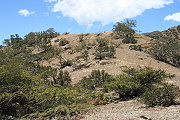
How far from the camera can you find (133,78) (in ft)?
48.0

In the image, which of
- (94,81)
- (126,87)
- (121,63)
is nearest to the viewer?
(126,87)

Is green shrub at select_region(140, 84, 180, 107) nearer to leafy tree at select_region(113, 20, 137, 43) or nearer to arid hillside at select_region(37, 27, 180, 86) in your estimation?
arid hillside at select_region(37, 27, 180, 86)

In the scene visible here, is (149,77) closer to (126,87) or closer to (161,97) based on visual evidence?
(126,87)

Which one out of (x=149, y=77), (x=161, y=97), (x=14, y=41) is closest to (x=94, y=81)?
(x=149, y=77)

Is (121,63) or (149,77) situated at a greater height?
(121,63)

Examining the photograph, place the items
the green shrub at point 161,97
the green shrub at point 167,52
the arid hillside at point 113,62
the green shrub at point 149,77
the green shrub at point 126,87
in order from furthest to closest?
the green shrub at point 167,52, the arid hillside at point 113,62, the green shrub at point 149,77, the green shrub at point 126,87, the green shrub at point 161,97

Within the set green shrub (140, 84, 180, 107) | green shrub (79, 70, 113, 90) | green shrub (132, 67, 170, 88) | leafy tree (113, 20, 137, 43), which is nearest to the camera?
green shrub (140, 84, 180, 107)

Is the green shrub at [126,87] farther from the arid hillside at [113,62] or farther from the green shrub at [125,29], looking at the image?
the green shrub at [125,29]

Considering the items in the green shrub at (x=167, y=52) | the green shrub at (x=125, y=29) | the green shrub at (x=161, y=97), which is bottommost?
the green shrub at (x=161, y=97)

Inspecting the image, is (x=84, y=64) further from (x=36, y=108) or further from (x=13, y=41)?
(x=13, y=41)

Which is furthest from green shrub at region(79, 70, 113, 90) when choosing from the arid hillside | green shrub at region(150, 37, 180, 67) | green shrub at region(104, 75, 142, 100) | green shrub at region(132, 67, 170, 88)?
green shrub at region(150, 37, 180, 67)

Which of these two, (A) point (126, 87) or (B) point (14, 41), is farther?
(B) point (14, 41)

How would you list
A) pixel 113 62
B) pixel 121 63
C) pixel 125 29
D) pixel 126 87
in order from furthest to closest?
pixel 125 29, pixel 113 62, pixel 121 63, pixel 126 87

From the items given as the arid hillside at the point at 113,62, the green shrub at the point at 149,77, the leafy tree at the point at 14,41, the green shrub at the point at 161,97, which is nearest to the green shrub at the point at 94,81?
the arid hillside at the point at 113,62
